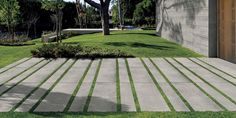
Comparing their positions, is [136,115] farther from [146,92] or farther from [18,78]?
[18,78]

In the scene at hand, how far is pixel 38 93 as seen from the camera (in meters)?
7.36

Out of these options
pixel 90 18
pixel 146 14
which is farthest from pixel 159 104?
pixel 90 18

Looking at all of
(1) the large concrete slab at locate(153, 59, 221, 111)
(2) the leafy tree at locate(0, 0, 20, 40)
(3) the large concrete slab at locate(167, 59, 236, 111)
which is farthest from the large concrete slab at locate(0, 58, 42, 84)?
(2) the leafy tree at locate(0, 0, 20, 40)

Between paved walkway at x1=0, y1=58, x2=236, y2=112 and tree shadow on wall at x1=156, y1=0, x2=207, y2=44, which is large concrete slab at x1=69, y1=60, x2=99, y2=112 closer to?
paved walkway at x1=0, y1=58, x2=236, y2=112

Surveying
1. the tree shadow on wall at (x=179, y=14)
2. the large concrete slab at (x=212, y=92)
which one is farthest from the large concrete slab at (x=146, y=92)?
the tree shadow on wall at (x=179, y=14)

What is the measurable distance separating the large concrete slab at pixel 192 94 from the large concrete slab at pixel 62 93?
7.22ft

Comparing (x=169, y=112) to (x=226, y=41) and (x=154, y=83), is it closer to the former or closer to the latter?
(x=154, y=83)

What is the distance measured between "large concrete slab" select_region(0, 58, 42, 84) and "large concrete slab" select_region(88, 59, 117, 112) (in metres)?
2.26

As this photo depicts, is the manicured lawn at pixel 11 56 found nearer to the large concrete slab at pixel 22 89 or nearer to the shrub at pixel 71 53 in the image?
the shrub at pixel 71 53

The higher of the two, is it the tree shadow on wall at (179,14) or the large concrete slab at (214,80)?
the tree shadow on wall at (179,14)

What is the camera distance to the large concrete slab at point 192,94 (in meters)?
6.11

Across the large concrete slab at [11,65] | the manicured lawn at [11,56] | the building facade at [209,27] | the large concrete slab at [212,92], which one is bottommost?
the large concrete slab at [212,92]

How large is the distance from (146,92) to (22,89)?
103 inches

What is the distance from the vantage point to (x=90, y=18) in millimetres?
51625
